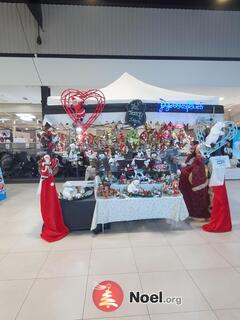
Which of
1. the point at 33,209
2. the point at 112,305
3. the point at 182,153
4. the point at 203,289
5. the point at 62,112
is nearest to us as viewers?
the point at 112,305

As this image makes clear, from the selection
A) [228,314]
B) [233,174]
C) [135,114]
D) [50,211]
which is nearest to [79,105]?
[135,114]

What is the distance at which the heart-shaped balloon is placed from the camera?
12.6ft

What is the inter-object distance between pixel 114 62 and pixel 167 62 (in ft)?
5.00

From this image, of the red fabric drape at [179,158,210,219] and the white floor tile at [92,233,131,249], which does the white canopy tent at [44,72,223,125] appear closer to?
the red fabric drape at [179,158,210,219]

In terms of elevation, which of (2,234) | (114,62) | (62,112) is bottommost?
(2,234)

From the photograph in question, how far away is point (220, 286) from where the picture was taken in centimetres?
236

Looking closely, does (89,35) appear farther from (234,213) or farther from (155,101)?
(234,213)

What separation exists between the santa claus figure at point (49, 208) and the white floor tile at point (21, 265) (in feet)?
1.63

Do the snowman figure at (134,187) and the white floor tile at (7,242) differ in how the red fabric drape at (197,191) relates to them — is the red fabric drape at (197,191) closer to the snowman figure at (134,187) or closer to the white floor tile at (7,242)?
the snowman figure at (134,187)

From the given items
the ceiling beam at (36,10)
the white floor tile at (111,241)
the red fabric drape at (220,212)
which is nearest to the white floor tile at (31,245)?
the white floor tile at (111,241)

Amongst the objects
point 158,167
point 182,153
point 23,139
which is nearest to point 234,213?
point 182,153

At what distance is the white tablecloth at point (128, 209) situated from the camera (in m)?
3.66

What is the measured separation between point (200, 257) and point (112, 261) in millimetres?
1029

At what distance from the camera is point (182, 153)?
478 cm
